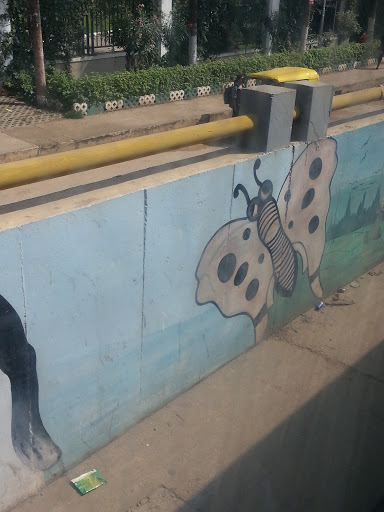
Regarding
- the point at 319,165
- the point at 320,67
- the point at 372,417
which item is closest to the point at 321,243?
the point at 319,165

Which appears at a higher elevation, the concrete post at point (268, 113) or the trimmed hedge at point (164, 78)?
the concrete post at point (268, 113)

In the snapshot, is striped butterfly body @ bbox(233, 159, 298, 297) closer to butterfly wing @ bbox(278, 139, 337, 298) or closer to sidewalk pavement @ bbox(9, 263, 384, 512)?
butterfly wing @ bbox(278, 139, 337, 298)

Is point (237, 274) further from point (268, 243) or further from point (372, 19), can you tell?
point (372, 19)

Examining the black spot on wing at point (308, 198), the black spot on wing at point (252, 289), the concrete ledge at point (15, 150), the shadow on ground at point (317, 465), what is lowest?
the shadow on ground at point (317, 465)

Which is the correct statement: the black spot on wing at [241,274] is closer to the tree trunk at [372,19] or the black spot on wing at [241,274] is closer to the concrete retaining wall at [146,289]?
the concrete retaining wall at [146,289]

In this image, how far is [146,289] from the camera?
419 cm

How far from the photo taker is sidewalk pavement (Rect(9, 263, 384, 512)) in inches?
155

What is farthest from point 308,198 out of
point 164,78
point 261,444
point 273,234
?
point 164,78

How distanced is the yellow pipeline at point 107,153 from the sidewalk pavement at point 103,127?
4.82 meters

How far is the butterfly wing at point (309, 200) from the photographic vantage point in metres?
5.26

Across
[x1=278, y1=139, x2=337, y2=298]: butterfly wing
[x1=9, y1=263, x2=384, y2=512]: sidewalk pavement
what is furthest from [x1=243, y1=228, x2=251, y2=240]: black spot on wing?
[x1=9, y1=263, x2=384, y2=512]: sidewalk pavement

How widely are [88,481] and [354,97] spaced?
14.0 ft

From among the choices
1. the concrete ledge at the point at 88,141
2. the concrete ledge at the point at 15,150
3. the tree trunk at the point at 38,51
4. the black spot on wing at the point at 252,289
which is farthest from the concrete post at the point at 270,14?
the black spot on wing at the point at 252,289

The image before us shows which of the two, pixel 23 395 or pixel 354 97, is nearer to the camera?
pixel 23 395
